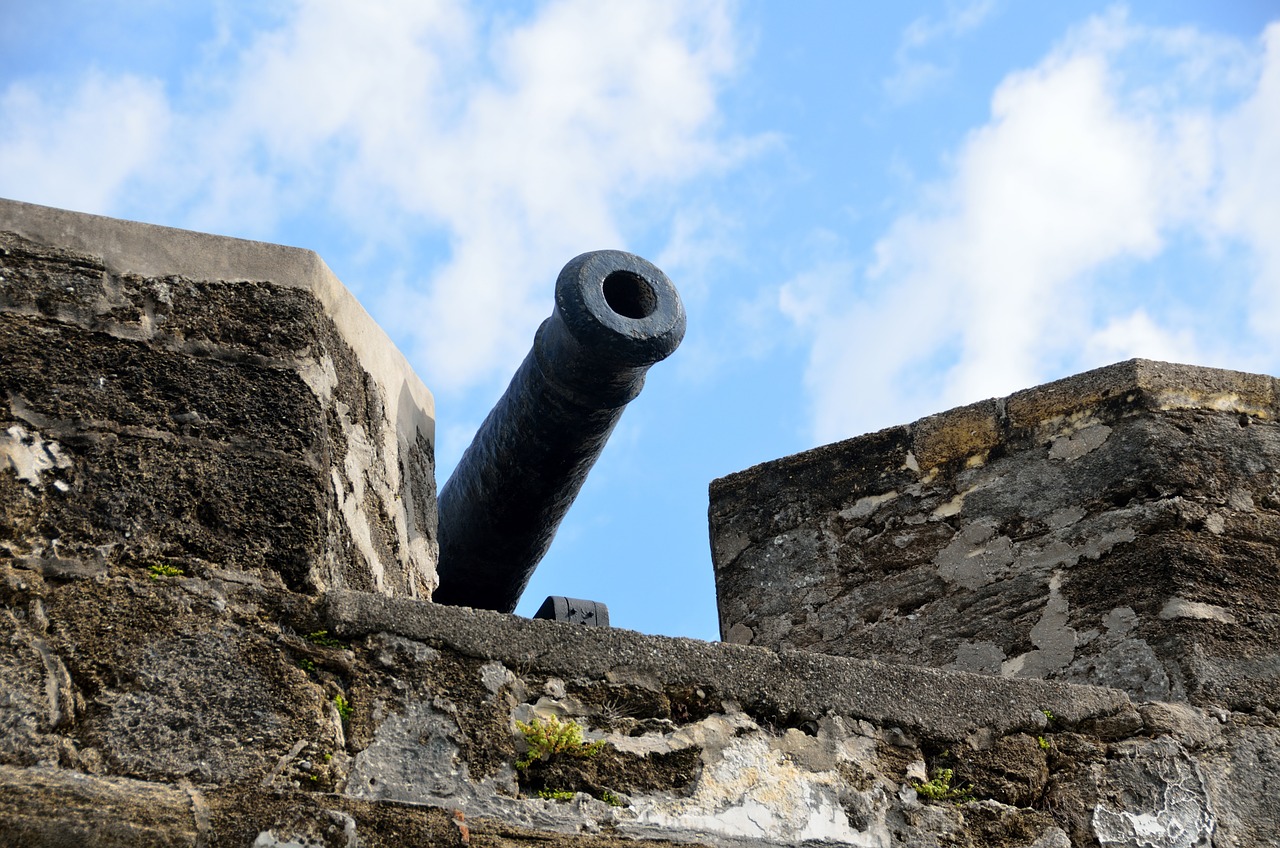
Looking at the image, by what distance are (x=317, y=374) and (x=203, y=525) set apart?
1.46 ft

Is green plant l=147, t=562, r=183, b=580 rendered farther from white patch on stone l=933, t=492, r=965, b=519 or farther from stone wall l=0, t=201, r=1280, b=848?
white patch on stone l=933, t=492, r=965, b=519

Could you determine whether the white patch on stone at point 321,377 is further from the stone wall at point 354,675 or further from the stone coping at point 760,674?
the stone coping at point 760,674

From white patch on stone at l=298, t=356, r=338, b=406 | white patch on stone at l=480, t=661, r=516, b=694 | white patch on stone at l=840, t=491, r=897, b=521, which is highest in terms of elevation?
white patch on stone at l=840, t=491, r=897, b=521

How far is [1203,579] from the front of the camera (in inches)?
164

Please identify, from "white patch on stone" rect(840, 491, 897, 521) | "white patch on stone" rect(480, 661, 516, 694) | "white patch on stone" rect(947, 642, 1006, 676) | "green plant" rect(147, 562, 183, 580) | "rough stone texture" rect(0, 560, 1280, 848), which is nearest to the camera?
"rough stone texture" rect(0, 560, 1280, 848)

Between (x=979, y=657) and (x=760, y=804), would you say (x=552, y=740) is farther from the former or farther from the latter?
(x=979, y=657)

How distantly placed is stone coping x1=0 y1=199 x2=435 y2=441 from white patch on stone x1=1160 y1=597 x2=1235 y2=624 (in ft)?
7.04

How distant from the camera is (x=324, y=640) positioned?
2.96m

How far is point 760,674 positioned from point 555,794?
0.56m

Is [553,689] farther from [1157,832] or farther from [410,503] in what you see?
[1157,832]

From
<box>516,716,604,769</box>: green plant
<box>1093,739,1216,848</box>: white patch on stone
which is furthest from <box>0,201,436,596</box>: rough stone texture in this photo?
<box>1093,739,1216,848</box>: white patch on stone

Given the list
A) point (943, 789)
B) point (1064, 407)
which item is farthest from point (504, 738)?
point (1064, 407)

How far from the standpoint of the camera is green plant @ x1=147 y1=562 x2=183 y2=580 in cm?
290

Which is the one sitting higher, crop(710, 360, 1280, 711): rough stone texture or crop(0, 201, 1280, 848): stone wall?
crop(710, 360, 1280, 711): rough stone texture
